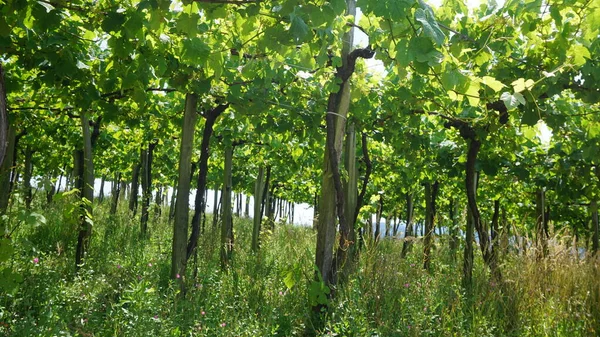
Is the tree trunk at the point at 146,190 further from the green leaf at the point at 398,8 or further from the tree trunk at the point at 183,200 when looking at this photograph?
the green leaf at the point at 398,8

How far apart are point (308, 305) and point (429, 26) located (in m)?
3.29

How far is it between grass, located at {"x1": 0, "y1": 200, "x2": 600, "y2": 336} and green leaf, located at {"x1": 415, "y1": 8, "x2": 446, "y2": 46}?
248 cm

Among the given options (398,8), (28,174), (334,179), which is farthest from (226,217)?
(28,174)

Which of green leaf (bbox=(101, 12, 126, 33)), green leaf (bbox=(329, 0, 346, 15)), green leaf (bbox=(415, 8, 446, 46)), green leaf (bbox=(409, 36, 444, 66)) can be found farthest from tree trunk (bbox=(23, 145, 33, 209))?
green leaf (bbox=(415, 8, 446, 46))

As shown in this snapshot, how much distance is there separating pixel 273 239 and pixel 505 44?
7.36 metres

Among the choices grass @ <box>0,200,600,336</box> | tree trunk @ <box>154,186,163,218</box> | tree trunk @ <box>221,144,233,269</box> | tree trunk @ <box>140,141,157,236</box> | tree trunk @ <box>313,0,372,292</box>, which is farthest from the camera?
tree trunk @ <box>154,186,163,218</box>

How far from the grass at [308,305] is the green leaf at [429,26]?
2.48 metres

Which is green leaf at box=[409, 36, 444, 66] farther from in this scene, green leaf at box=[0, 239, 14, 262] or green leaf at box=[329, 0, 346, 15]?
green leaf at box=[0, 239, 14, 262]

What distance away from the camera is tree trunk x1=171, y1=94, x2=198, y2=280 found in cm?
498

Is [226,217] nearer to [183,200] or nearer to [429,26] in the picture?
[183,200]

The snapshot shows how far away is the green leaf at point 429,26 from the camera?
1.81 meters

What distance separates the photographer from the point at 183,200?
16.5ft

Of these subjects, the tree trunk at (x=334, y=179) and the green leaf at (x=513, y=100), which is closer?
the green leaf at (x=513, y=100)

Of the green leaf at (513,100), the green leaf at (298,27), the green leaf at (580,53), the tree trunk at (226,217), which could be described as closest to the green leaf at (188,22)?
the green leaf at (298,27)
